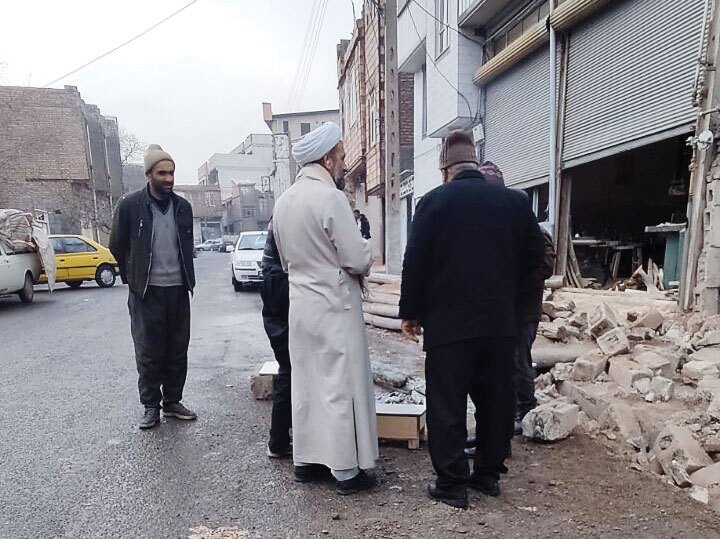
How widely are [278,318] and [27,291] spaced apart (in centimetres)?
1118

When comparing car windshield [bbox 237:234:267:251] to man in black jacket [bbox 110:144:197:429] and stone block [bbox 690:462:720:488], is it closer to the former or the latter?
man in black jacket [bbox 110:144:197:429]

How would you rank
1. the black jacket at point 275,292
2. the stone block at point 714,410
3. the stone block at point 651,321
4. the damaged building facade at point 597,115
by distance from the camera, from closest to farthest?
the black jacket at point 275,292
the stone block at point 714,410
the stone block at point 651,321
the damaged building facade at point 597,115

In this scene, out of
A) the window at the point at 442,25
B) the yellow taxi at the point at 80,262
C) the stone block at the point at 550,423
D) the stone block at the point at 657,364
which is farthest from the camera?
the yellow taxi at the point at 80,262

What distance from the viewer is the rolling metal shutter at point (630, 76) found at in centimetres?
618

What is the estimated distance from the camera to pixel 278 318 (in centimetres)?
323

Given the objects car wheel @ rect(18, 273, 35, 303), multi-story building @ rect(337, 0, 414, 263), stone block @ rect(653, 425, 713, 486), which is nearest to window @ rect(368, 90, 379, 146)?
multi-story building @ rect(337, 0, 414, 263)

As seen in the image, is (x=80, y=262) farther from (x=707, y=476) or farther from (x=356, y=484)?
(x=707, y=476)

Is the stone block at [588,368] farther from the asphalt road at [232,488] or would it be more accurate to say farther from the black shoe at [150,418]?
the black shoe at [150,418]

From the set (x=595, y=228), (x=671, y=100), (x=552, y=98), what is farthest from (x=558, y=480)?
(x=595, y=228)

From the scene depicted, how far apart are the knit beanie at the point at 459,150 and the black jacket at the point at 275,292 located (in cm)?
114

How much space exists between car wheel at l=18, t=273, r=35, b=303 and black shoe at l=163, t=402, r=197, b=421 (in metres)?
9.59

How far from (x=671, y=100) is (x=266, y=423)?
19.9 ft

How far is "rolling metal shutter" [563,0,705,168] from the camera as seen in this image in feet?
20.3

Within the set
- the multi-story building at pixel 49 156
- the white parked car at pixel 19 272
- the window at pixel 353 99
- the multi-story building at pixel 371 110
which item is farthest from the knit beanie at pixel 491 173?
the multi-story building at pixel 49 156
